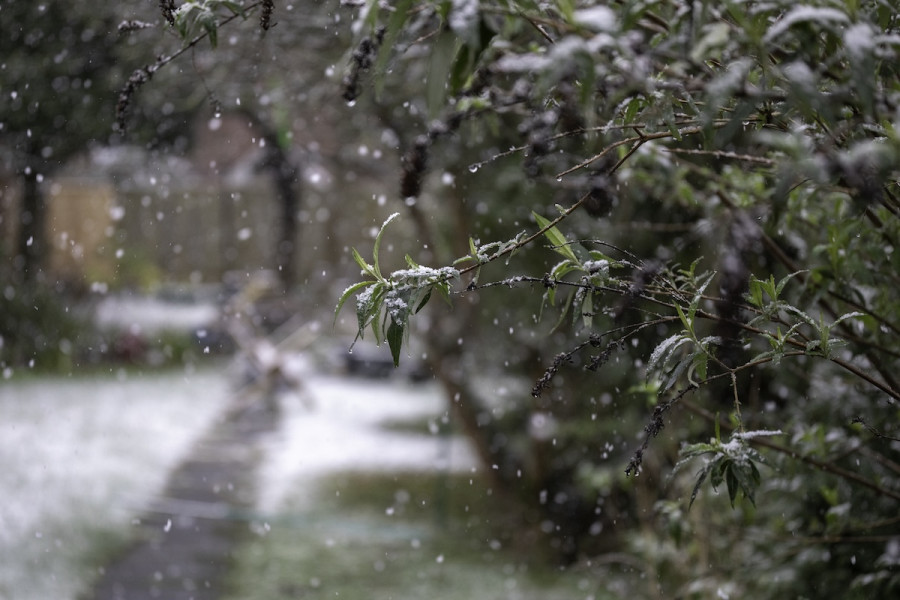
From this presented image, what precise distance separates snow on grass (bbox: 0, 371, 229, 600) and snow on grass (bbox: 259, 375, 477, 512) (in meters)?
0.67

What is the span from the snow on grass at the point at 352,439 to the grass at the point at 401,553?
24 cm

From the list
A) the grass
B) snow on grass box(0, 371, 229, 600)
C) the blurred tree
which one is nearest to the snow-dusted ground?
snow on grass box(0, 371, 229, 600)

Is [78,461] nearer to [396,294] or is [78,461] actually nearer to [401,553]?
[401,553]

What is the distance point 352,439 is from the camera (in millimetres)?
6199

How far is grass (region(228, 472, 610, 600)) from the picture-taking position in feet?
11.4

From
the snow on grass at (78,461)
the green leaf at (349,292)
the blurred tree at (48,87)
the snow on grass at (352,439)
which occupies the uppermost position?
the green leaf at (349,292)

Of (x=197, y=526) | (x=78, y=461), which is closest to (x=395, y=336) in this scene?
(x=197, y=526)

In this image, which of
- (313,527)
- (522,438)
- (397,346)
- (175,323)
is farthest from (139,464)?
(397,346)

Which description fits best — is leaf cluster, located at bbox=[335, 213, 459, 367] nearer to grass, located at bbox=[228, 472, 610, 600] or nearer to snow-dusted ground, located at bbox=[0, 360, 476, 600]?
grass, located at bbox=[228, 472, 610, 600]

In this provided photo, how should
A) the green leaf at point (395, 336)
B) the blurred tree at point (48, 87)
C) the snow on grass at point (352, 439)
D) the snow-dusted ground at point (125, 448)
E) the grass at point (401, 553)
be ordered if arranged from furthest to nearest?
1. the blurred tree at point (48, 87)
2. the snow on grass at point (352, 439)
3. the snow-dusted ground at point (125, 448)
4. the grass at point (401, 553)
5. the green leaf at point (395, 336)

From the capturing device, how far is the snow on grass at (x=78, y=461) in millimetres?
3551

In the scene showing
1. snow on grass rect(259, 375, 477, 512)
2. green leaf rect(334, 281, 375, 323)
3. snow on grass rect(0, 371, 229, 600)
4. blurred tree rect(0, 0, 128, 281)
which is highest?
green leaf rect(334, 281, 375, 323)

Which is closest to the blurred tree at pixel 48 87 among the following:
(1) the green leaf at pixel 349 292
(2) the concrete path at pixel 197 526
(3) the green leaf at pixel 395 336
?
(2) the concrete path at pixel 197 526

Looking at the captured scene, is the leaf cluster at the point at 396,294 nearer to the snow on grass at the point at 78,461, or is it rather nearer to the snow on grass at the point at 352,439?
the snow on grass at the point at 78,461
